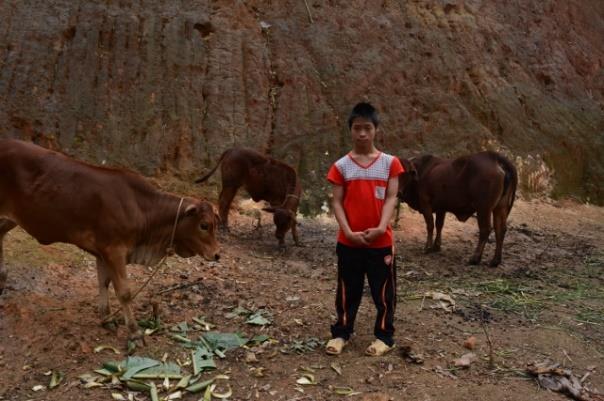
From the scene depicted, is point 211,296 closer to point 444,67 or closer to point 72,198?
point 72,198

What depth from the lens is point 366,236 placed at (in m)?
4.89

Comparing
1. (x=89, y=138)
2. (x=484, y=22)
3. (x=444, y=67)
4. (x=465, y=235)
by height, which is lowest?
(x=465, y=235)

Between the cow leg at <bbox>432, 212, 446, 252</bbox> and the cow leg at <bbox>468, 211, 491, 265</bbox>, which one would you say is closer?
the cow leg at <bbox>468, 211, 491, 265</bbox>

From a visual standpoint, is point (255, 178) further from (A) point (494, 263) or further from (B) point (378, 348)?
(B) point (378, 348)

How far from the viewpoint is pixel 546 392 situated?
183 inches

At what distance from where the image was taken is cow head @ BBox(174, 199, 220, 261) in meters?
5.52

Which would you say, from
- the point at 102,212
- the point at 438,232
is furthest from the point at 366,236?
the point at 438,232

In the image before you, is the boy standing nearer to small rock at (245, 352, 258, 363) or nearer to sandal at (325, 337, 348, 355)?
sandal at (325, 337, 348, 355)

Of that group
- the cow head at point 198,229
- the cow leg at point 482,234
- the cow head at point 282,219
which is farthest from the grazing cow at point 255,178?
the cow head at point 198,229

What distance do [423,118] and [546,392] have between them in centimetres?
1004

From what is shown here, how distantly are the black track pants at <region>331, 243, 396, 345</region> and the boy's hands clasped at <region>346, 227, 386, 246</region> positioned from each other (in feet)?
0.53

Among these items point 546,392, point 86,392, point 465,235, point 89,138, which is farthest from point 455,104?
point 86,392

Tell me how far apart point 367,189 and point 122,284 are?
7.49ft

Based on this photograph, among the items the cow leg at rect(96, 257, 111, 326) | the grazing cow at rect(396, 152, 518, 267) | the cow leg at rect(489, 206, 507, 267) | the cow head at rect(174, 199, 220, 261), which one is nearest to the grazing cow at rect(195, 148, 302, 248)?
the grazing cow at rect(396, 152, 518, 267)
